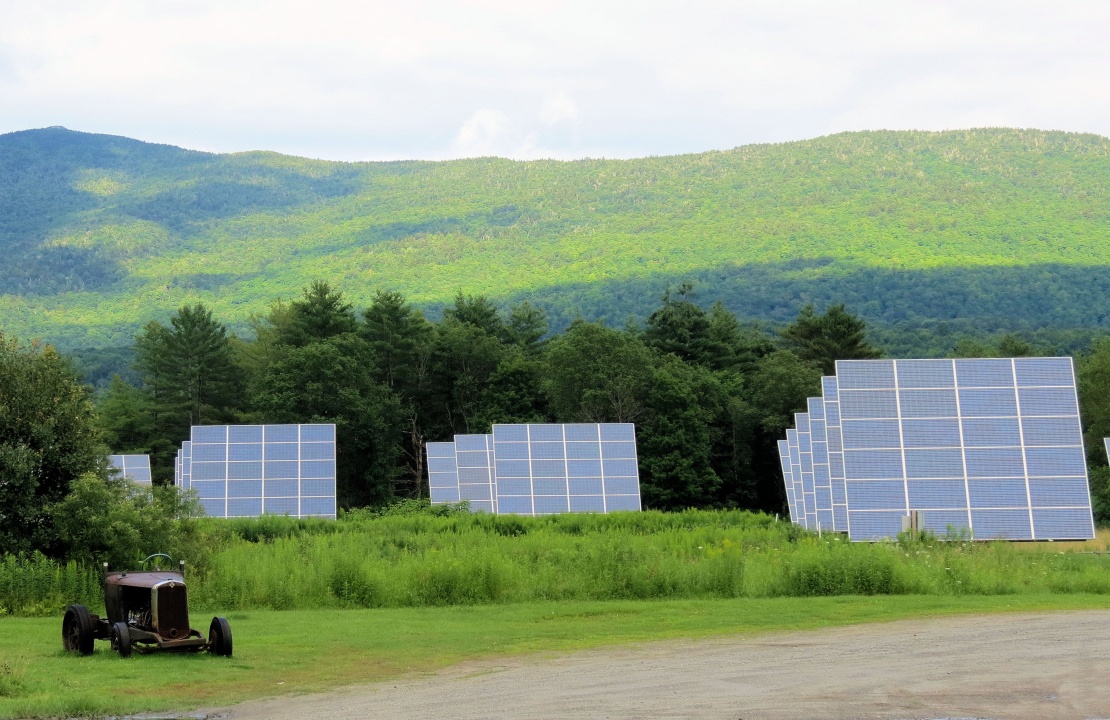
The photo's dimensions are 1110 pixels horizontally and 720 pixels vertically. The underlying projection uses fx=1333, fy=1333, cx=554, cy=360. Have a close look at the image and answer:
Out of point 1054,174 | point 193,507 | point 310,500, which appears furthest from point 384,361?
point 1054,174

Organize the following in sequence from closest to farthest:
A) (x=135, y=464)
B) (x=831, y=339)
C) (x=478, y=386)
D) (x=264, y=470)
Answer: (x=264, y=470), (x=135, y=464), (x=478, y=386), (x=831, y=339)

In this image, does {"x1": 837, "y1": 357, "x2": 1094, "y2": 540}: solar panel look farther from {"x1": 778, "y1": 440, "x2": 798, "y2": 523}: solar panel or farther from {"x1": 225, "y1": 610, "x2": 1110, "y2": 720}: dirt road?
{"x1": 778, "y1": 440, "x2": 798, "y2": 523}: solar panel

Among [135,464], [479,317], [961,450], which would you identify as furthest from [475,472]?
[479,317]

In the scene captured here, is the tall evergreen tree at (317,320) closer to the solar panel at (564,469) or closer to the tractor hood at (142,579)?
the solar panel at (564,469)

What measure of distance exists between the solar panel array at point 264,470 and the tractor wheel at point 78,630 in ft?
100

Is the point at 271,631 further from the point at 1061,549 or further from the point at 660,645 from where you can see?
the point at 1061,549

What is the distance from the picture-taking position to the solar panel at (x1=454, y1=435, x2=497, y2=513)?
55125mm

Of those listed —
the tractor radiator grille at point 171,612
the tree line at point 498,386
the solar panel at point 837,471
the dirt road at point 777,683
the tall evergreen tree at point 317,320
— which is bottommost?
the dirt road at point 777,683

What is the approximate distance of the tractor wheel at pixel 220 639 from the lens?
645 inches

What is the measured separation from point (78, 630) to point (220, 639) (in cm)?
188

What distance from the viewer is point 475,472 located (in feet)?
183

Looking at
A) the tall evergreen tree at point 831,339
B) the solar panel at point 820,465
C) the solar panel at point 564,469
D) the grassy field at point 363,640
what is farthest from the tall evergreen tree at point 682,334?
the grassy field at point 363,640

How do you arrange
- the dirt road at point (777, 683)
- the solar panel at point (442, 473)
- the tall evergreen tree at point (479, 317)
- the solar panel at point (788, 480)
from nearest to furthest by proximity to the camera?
the dirt road at point (777, 683) < the solar panel at point (788, 480) < the solar panel at point (442, 473) < the tall evergreen tree at point (479, 317)

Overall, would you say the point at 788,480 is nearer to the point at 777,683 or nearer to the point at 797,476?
the point at 797,476
